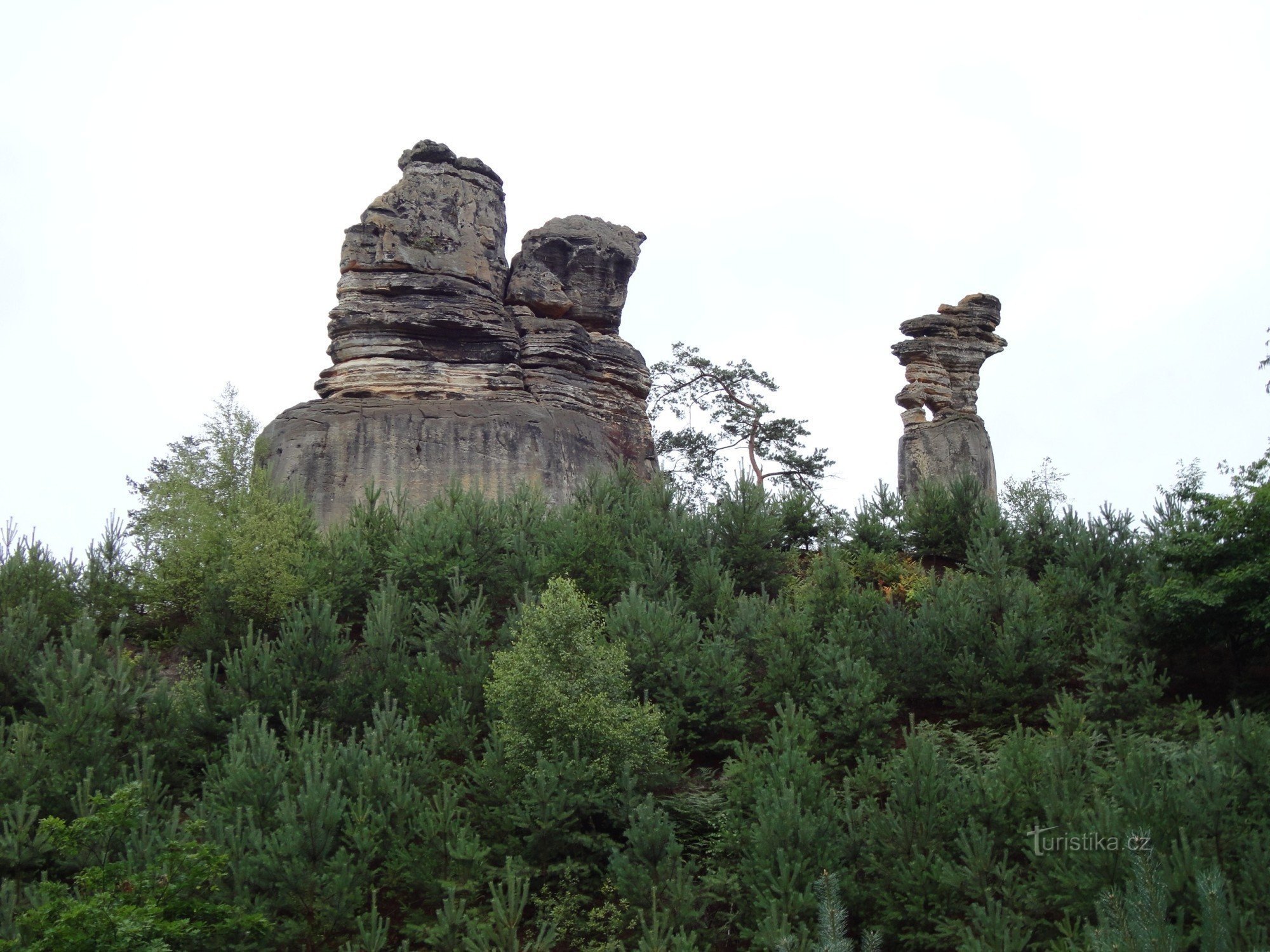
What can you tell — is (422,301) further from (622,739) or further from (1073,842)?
(1073,842)

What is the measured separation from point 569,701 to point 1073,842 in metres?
5.39

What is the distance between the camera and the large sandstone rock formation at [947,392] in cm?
2812

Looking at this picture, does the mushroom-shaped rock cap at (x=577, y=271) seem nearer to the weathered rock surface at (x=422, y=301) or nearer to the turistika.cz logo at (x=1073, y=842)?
the weathered rock surface at (x=422, y=301)

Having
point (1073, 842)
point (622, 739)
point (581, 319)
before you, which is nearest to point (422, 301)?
point (581, 319)

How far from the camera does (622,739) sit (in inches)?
522

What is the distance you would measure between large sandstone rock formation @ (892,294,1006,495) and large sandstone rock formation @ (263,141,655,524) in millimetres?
6462

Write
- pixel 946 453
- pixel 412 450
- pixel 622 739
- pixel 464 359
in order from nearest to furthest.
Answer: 1. pixel 622 739
2. pixel 412 450
3. pixel 464 359
4. pixel 946 453

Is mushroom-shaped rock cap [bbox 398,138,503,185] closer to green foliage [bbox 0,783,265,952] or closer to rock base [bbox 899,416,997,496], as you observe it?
rock base [bbox 899,416,997,496]

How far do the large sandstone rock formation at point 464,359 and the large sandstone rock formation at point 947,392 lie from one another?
6.46 meters

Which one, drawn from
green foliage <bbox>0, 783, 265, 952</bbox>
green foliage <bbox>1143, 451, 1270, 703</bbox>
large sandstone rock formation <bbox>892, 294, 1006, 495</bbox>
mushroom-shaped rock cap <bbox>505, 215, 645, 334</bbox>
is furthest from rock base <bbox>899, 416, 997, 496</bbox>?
green foliage <bbox>0, 783, 265, 952</bbox>

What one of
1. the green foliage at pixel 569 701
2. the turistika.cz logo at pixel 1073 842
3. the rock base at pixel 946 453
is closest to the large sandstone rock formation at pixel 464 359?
the rock base at pixel 946 453

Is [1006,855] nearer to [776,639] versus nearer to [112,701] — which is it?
[776,639]

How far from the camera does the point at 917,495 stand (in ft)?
77.8

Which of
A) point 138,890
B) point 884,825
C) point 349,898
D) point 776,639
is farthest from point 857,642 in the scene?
point 138,890
